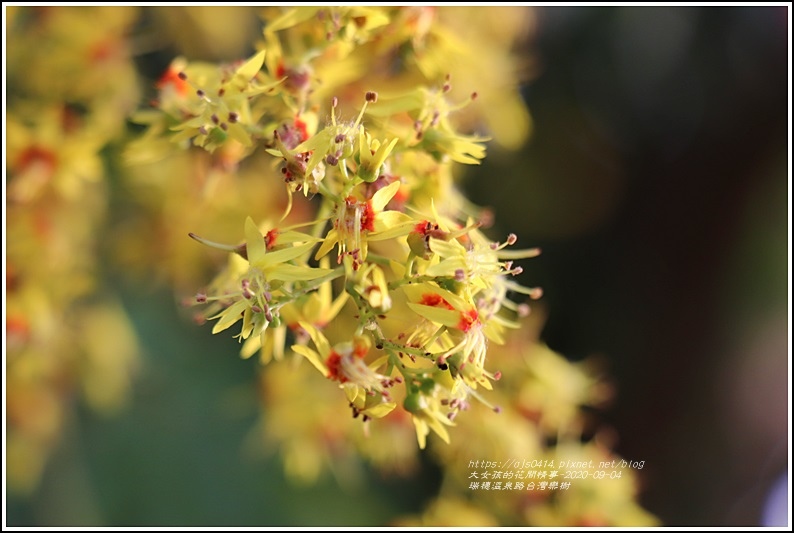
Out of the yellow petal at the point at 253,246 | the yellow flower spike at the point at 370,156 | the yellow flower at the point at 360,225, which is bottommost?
the yellow petal at the point at 253,246

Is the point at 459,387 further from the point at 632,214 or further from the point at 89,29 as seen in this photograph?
the point at 632,214

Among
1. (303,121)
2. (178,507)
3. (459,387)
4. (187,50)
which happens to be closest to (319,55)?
(303,121)

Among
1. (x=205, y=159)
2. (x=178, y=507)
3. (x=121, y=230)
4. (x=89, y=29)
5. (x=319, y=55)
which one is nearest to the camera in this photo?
(x=319, y=55)

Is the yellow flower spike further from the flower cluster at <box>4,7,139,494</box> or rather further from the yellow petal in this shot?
the flower cluster at <box>4,7,139,494</box>

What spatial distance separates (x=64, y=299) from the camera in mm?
1930

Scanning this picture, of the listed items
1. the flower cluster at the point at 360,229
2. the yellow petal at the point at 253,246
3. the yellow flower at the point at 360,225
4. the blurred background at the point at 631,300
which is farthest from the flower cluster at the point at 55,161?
the yellow flower at the point at 360,225

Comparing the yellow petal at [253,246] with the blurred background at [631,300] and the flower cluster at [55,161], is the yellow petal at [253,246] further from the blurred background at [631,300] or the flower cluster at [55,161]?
the blurred background at [631,300]

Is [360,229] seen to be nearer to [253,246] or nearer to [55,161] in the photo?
[253,246]

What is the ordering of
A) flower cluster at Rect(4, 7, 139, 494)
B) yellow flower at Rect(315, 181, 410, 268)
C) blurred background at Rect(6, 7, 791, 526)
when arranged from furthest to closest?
1. blurred background at Rect(6, 7, 791, 526)
2. flower cluster at Rect(4, 7, 139, 494)
3. yellow flower at Rect(315, 181, 410, 268)

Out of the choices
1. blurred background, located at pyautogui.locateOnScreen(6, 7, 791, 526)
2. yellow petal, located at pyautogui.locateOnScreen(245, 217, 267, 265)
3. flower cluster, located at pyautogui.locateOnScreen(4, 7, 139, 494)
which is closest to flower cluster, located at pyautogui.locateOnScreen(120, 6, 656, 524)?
yellow petal, located at pyautogui.locateOnScreen(245, 217, 267, 265)

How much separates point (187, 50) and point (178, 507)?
1.45 meters

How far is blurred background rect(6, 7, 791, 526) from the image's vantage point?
96.4 inches

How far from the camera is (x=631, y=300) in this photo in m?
3.05

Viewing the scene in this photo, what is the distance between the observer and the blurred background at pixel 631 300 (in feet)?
8.04
